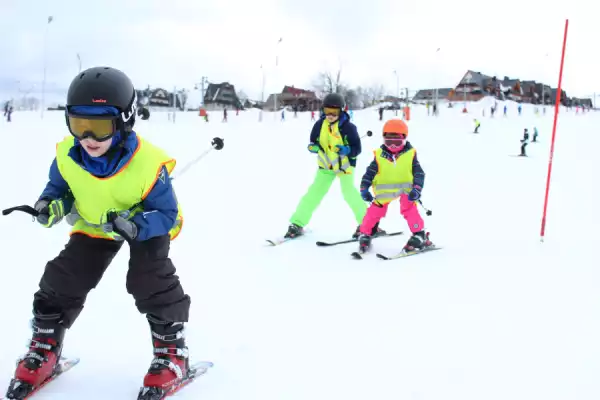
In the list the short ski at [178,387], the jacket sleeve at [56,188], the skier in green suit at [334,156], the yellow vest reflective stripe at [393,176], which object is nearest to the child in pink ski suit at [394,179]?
the yellow vest reflective stripe at [393,176]

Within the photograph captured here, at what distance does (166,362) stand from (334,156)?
4.10m

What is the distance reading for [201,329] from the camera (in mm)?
3449

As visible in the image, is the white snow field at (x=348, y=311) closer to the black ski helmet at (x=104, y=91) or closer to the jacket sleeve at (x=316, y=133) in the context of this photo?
the jacket sleeve at (x=316, y=133)

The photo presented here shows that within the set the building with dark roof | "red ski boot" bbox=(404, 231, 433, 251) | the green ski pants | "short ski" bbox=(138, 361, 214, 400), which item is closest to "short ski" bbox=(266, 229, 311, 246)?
the green ski pants

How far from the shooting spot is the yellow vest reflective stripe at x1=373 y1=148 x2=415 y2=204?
18.1ft

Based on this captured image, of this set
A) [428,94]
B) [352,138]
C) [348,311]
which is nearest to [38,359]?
[348,311]

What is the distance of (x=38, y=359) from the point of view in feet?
8.27

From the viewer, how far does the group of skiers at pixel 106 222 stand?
2.34 m

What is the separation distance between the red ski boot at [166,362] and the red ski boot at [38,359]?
484mm

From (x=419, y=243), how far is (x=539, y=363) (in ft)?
8.95

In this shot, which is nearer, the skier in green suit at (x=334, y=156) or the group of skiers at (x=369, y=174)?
the group of skiers at (x=369, y=174)

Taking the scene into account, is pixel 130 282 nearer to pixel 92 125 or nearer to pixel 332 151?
pixel 92 125

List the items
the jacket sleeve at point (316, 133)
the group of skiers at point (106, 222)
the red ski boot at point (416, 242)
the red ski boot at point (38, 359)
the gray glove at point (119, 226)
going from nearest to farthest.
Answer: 1. the gray glove at point (119, 226)
2. the group of skiers at point (106, 222)
3. the red ski boot at point (38, 359)
4. the red ski boot at point (416, 242)
5. the jacket sleeve at point (316, 133)

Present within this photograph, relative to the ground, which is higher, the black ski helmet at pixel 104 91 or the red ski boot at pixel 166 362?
the black ski helmet at pixel 104 91
